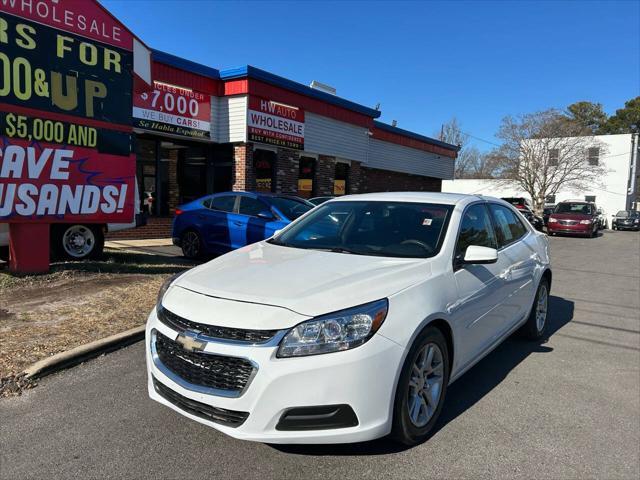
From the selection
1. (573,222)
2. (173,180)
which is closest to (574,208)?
(573,222)

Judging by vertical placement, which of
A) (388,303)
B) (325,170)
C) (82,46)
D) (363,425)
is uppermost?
(82,46)

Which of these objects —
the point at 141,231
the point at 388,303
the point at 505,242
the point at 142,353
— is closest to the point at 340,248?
the point at 388,303

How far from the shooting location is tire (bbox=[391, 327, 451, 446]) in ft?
8.98

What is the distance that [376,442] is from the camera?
2975mm

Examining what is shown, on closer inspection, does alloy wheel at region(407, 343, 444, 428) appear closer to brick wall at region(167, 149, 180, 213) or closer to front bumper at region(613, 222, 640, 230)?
brick wall at region(167, 149, 180, 213)

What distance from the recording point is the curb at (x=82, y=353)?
12.8 ft

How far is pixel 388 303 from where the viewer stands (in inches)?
107

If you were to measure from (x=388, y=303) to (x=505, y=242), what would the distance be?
2324 millimetres

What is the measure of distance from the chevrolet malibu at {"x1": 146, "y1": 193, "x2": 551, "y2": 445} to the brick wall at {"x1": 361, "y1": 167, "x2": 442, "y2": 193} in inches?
708

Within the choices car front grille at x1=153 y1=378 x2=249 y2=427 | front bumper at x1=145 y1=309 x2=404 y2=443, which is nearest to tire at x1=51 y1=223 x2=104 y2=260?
car front grille at x1=153 y1=378 x2=249 y2=427

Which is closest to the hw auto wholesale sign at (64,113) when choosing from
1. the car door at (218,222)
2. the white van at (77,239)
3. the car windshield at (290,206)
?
the white van at (77,239)

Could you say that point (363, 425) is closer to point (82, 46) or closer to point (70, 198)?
point (70, 198)

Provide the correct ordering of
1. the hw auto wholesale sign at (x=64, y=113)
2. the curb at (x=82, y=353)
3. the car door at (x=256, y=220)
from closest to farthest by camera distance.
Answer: the curb at (x=82, y=353) → the hw auto wholesale sign at (x=64, y=113) → the car door at (x=256, y=220)

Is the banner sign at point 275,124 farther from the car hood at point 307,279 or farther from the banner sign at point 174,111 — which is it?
the car hood at point 307,279
